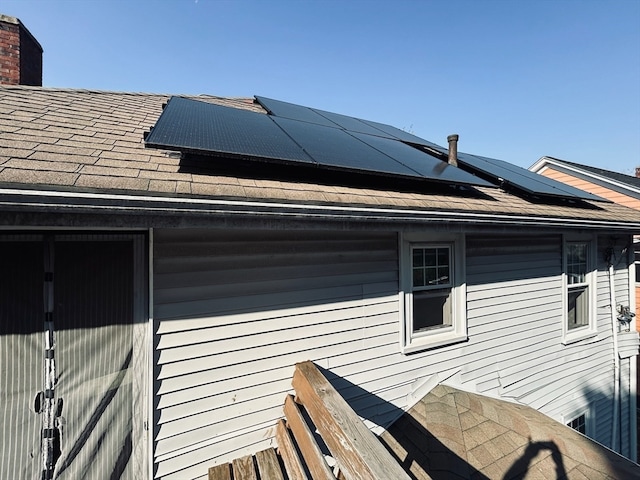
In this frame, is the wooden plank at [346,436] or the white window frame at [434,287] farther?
the white window frame at [434,287]

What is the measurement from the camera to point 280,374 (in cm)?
268

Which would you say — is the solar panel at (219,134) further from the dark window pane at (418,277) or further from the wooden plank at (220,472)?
the wooden plank at (220,472)

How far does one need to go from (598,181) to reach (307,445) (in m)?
13.9

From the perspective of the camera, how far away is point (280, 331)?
2.69 metres

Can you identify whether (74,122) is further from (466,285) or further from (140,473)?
(466,285)

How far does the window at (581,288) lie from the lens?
5395 millimetres

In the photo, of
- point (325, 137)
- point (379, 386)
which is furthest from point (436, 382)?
point (325, 137)

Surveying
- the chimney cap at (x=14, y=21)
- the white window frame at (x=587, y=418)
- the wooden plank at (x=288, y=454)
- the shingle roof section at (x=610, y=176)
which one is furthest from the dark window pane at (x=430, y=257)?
the shingle roof section at (x=610, y=176)

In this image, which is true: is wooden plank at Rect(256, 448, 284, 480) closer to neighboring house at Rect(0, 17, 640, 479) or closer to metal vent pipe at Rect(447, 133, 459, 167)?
neighboring house at Rect(0, 17, 640, 479)

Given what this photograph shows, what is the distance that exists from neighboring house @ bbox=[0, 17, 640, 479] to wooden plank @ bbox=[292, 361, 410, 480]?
57 centimetres

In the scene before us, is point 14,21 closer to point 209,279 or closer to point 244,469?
point 209,279

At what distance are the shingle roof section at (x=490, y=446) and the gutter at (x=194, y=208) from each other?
2.04 meters

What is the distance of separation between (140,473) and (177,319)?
3.75 ft

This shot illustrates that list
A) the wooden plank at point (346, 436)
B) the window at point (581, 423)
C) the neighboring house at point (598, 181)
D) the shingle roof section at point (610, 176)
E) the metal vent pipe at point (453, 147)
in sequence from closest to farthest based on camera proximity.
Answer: the wooden plank at point (346, 436) < the metal vent pipe at point (453, 147) < the window at point (581, 423) < the neighboring house at point (598, 181) < the shingle roof section at point (610, 176)
